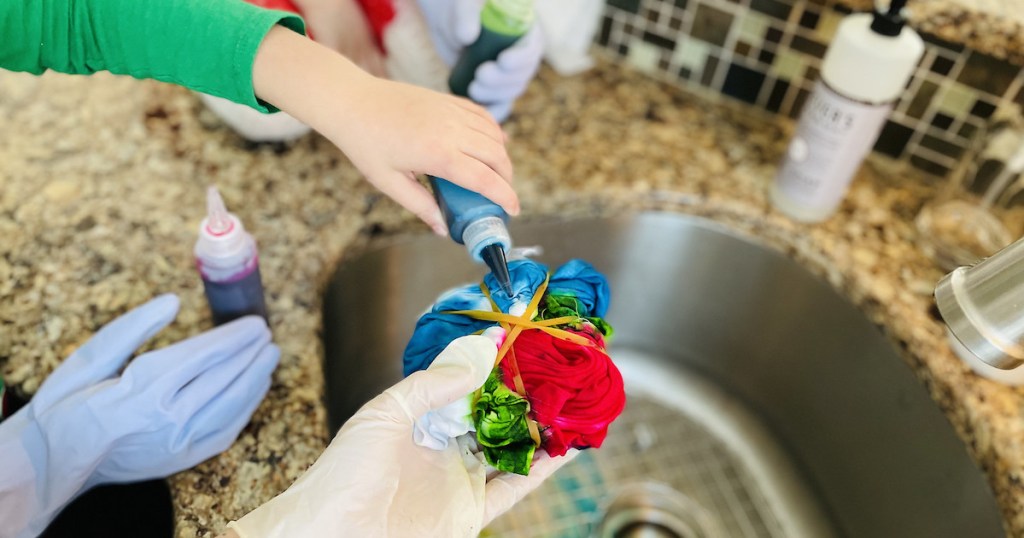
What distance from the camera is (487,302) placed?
26.2 inches

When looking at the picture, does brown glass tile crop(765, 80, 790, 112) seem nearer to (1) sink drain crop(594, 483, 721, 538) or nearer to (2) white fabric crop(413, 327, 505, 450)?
(1) sink drain crop(594, 483, 721, 538)

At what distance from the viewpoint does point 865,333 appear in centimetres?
90

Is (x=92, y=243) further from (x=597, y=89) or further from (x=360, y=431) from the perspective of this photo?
(x=597, y=89)

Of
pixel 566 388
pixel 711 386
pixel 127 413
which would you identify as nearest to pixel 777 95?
pixel 711 386

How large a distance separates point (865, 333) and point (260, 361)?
0.68 meters

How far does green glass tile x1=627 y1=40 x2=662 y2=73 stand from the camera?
1.12m

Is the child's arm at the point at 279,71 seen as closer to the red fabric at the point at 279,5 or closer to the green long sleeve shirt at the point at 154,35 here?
the green long sleeve shirt at the point at 154,35

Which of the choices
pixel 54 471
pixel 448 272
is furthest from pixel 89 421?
pixel 448 272

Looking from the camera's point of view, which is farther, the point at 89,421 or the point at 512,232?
the point at 512,232

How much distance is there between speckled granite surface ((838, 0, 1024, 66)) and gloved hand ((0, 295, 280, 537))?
786 millimetres

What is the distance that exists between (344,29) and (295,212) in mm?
225

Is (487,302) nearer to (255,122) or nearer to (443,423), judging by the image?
(443,423)

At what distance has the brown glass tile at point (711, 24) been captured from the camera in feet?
3.39

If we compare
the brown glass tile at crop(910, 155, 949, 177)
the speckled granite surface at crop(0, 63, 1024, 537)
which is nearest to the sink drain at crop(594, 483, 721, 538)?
the speckled granite surface at crop(0, 63, 1024, 537)
